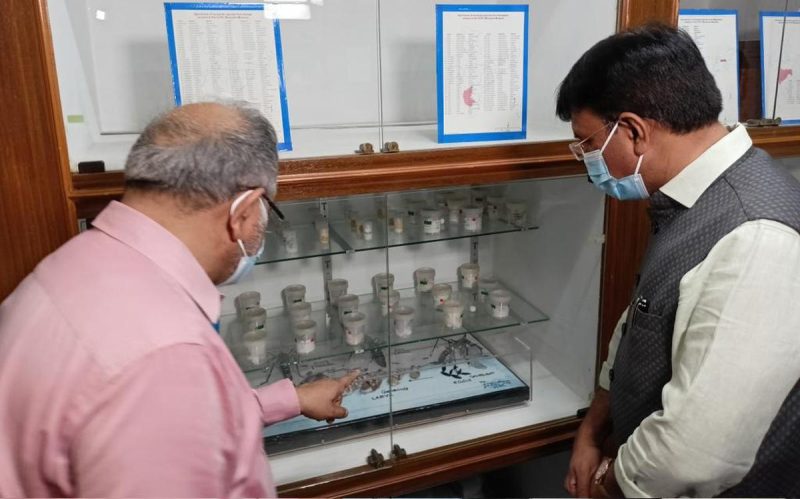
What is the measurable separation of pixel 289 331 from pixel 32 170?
0.78 meters

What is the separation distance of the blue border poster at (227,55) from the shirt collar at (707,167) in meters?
0.79

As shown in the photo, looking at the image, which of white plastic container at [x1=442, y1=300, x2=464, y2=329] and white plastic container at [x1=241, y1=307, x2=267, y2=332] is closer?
white plastic container at [x1=241, y1=307, x2=267, y2=332]

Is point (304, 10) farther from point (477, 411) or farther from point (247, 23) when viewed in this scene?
point (477, 411)

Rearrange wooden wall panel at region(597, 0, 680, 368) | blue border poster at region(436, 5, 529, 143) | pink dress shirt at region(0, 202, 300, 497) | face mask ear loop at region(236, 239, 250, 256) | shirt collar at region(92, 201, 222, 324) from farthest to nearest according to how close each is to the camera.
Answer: wooden wall panel at region(597, 0, 680, 368) < blue border poster at region(436, 5, 529, 143) < face mask ear loop at region(236, 239, 250, 256) < shirt collar at region(92, 201, 222, 324) < pink dress shirt at region(0, 202, 300, 497)

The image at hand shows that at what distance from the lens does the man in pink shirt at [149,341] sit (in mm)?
646

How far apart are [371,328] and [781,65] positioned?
1.42 m

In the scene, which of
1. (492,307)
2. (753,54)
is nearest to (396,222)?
(492,307)

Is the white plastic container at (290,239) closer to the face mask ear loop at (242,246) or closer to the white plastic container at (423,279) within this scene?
the white plastic container at (423,279)

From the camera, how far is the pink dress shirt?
25.2 inches

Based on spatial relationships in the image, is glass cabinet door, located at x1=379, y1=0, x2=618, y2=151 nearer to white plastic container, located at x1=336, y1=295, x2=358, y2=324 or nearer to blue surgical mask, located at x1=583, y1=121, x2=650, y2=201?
blue surgical mask, located at x1=583, y1=121, x2=650, y2=201

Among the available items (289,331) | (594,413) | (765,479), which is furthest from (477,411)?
(765,479)

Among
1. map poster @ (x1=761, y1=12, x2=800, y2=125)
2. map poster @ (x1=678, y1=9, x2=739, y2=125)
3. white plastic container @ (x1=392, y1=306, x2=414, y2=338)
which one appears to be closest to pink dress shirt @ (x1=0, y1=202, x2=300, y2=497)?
white plastic container @ (x1=392, y1=306, x2=414, y2=338)

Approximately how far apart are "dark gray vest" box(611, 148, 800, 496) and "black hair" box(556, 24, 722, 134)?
12 centimetres

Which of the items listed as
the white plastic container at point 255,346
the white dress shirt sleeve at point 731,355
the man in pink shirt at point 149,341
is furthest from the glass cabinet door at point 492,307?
the man in pink shirt at point 149,341
